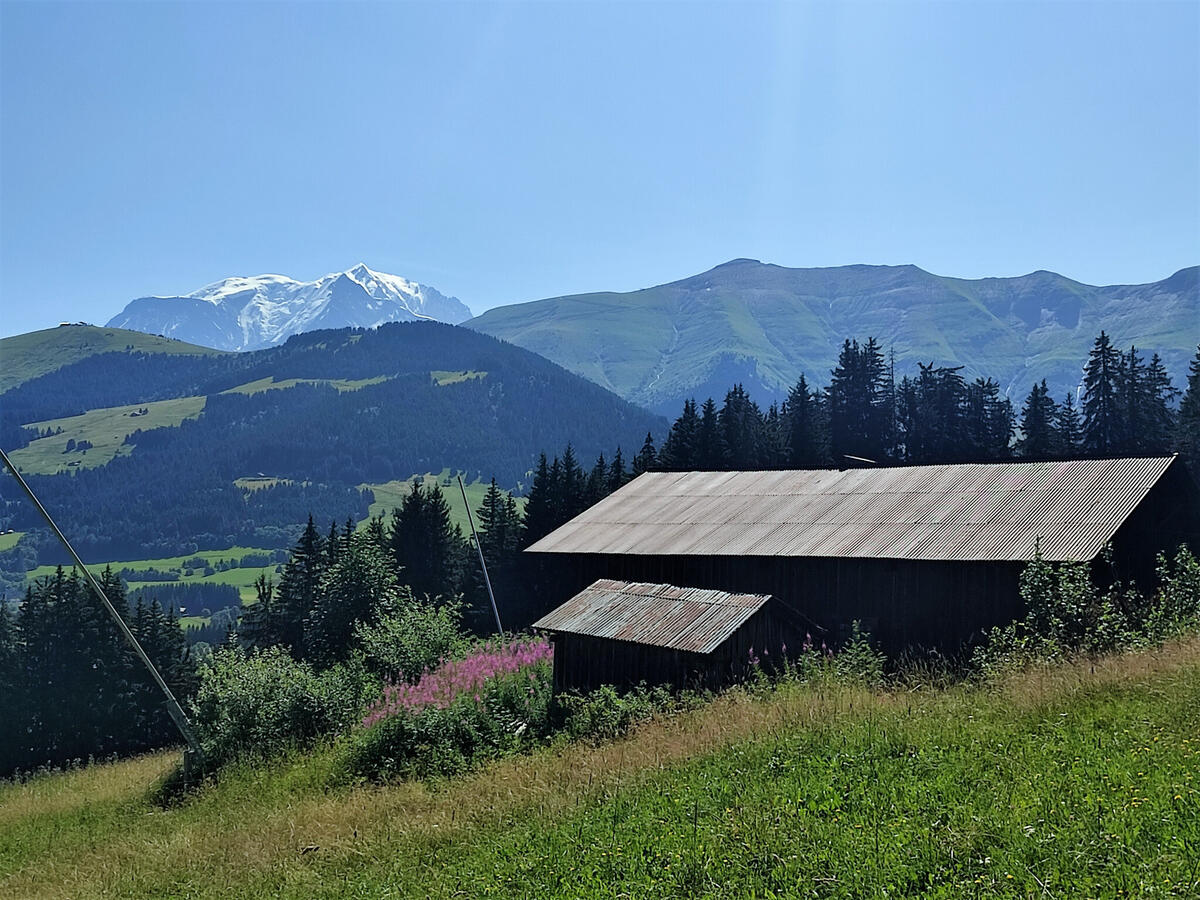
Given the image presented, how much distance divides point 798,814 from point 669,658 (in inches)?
375

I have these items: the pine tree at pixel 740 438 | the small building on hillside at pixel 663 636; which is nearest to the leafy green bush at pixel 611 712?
the small building on hillside at pixel 663 636

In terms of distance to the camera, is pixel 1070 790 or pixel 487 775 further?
pixel 487 775

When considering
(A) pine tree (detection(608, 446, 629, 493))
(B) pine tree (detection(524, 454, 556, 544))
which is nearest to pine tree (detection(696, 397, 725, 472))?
(A) pine tree (detection(608, 446, 629, 493))

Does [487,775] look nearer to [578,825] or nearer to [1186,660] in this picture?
[578,825]

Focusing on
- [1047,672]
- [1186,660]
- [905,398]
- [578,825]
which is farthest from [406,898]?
[905,398]

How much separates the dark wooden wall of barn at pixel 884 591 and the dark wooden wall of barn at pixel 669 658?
2.79 ft

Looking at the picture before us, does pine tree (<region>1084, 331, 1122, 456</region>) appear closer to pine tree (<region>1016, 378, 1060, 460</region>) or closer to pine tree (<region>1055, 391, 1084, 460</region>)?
pine tree (<region>1055, 391, 1084, 460</region>)

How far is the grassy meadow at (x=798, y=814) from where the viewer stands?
7.05 meters

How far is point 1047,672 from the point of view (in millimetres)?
11594

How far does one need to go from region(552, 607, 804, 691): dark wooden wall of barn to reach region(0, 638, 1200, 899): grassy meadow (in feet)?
6.16

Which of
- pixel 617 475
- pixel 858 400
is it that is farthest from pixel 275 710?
pixel 858 400

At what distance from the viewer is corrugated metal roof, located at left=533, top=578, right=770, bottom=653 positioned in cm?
1736

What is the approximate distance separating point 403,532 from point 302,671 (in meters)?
53.3

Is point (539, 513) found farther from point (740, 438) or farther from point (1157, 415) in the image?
point (1157, 415)
